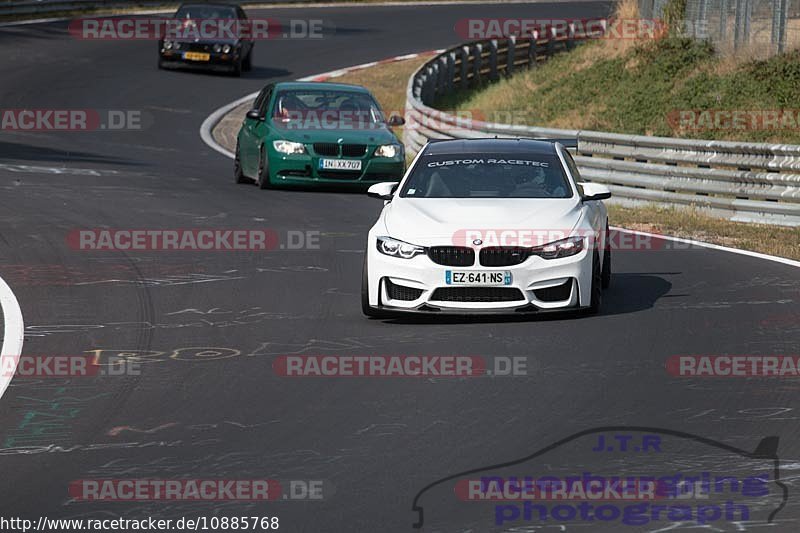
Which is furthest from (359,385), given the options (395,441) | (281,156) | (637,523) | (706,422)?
(281,156)

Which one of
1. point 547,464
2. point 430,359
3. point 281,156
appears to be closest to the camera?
point 547,464

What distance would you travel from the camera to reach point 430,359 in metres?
10.2

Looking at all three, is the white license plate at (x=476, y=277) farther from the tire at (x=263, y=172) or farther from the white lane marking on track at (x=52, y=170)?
the white lane marking on track at (x=52, y=170)

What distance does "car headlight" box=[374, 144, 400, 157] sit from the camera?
71.5 feet

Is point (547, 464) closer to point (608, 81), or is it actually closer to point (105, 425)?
point (105, 425)

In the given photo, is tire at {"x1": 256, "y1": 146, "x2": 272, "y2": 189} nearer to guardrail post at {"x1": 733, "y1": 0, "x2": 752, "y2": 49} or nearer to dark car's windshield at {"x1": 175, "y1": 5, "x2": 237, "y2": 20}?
guardrail post at {"x1": 733, "y1": 0, "x2": 752, "y2": 49}

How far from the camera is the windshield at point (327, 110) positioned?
73.3 feet

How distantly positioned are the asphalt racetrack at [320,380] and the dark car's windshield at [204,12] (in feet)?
66.2

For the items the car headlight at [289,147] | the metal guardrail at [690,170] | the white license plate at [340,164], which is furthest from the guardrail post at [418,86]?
the car headlight at [289,147]

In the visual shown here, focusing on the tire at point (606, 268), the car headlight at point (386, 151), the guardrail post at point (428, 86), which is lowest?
the guardrail post at point (428, 86)

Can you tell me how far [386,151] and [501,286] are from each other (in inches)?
418

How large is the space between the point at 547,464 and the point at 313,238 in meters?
9.51

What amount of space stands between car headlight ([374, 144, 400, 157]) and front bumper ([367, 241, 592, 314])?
10.2m

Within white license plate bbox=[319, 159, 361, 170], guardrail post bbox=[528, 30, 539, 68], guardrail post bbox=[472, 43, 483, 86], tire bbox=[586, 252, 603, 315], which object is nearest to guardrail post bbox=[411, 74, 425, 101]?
guardrail post bbox=[472, 43, 483, 86]
